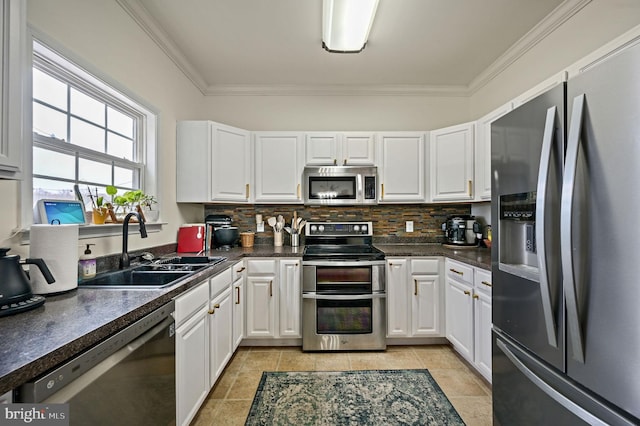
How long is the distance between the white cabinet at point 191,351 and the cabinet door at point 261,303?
83cm

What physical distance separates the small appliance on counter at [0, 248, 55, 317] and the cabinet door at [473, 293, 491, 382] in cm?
242

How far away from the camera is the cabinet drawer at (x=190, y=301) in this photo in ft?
4.55

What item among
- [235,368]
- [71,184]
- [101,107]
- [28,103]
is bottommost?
[235,368]

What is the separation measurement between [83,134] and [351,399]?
7.98 ft

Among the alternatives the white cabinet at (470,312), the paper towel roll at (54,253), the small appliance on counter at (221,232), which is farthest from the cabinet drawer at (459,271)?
the paper towel roll at (54,253)

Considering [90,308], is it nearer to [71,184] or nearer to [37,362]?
[37,362]

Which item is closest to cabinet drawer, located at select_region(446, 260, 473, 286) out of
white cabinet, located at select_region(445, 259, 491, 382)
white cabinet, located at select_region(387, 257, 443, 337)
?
white cabinet, located at select_region(445, 259, 491, 382)

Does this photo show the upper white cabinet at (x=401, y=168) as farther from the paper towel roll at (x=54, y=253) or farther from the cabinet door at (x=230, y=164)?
the paper towel roll at (x=54, y=253)

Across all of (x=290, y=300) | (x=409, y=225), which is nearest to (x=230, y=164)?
(x=290, y=300)

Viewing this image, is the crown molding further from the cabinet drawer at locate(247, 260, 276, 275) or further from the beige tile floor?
the cabinet drawer at locate(247, 260, 276, 275)

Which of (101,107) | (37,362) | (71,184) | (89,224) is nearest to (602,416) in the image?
(37,362)

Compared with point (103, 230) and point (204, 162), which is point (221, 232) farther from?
point (103, 230)

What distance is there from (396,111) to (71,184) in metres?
3.04

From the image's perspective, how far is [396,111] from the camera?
3.27 metres
